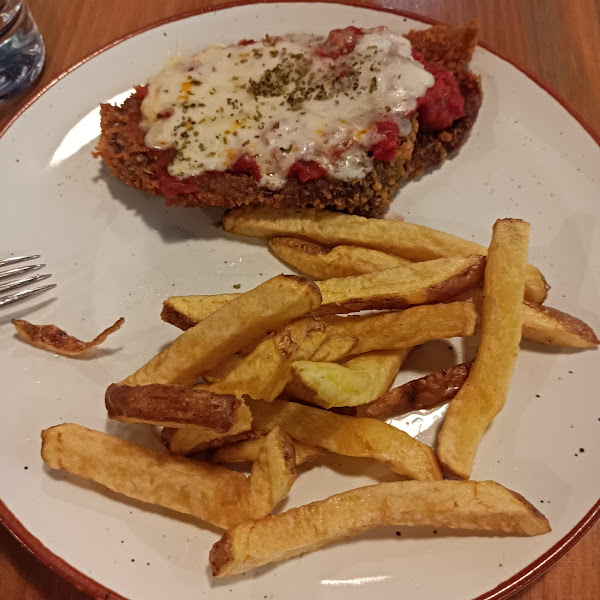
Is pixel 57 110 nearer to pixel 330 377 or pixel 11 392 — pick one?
pixel 11 392

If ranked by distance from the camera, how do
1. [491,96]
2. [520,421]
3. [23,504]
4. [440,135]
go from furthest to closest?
[491,96]
[440,135]
[520,421]
[23,504]

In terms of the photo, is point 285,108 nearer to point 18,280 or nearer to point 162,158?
point 162,158

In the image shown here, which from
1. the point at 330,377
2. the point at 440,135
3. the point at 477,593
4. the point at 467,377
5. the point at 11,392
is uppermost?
the point at 440,135

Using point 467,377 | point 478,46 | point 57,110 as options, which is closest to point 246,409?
point 467,377

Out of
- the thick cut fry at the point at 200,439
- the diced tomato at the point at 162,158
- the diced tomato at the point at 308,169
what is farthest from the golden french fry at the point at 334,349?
the diced tomato at the point at 162,158

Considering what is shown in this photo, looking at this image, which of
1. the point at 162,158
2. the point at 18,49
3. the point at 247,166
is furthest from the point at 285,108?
the point at 18,49

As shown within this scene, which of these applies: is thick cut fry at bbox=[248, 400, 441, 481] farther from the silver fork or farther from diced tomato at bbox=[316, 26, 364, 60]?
diced tomato at bbox=[316, 26, 364, 60]

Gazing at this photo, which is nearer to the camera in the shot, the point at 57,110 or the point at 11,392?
the point at 11,392
